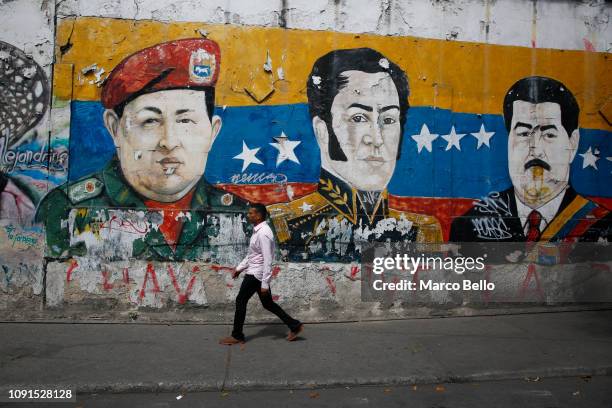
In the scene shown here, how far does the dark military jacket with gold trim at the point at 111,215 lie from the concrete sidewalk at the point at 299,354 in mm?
995

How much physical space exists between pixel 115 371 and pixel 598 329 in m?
5.82

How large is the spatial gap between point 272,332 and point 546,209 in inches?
171

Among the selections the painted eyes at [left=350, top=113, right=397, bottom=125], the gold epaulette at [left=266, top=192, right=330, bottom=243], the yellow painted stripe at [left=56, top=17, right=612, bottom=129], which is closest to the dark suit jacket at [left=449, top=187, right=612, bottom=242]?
the yellow painted stripe at [left=56, top=17, right=612, bottom=129]

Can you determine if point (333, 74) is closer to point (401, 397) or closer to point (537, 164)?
point (537, 164)

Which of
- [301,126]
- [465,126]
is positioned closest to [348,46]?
[301,126]

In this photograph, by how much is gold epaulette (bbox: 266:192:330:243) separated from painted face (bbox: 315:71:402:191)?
0.56 metres

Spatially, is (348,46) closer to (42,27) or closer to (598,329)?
(42,27)

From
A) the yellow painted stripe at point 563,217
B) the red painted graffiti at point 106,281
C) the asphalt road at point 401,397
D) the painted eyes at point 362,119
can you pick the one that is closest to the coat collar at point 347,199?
the painted eyes at point 362,119

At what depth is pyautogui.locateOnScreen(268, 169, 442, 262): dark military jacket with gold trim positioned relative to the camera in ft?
24.5

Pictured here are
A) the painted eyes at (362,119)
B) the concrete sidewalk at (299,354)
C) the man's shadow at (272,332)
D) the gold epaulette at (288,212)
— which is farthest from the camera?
the painted eyes at (362,119)

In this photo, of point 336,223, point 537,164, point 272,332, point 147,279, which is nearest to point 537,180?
point 537,164

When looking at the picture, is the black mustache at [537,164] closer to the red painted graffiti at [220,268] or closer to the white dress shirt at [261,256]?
the white dress shirt at [261,256]

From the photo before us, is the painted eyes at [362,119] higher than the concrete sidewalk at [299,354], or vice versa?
the painted eyes at [362,119]

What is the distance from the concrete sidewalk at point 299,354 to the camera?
524 cm
